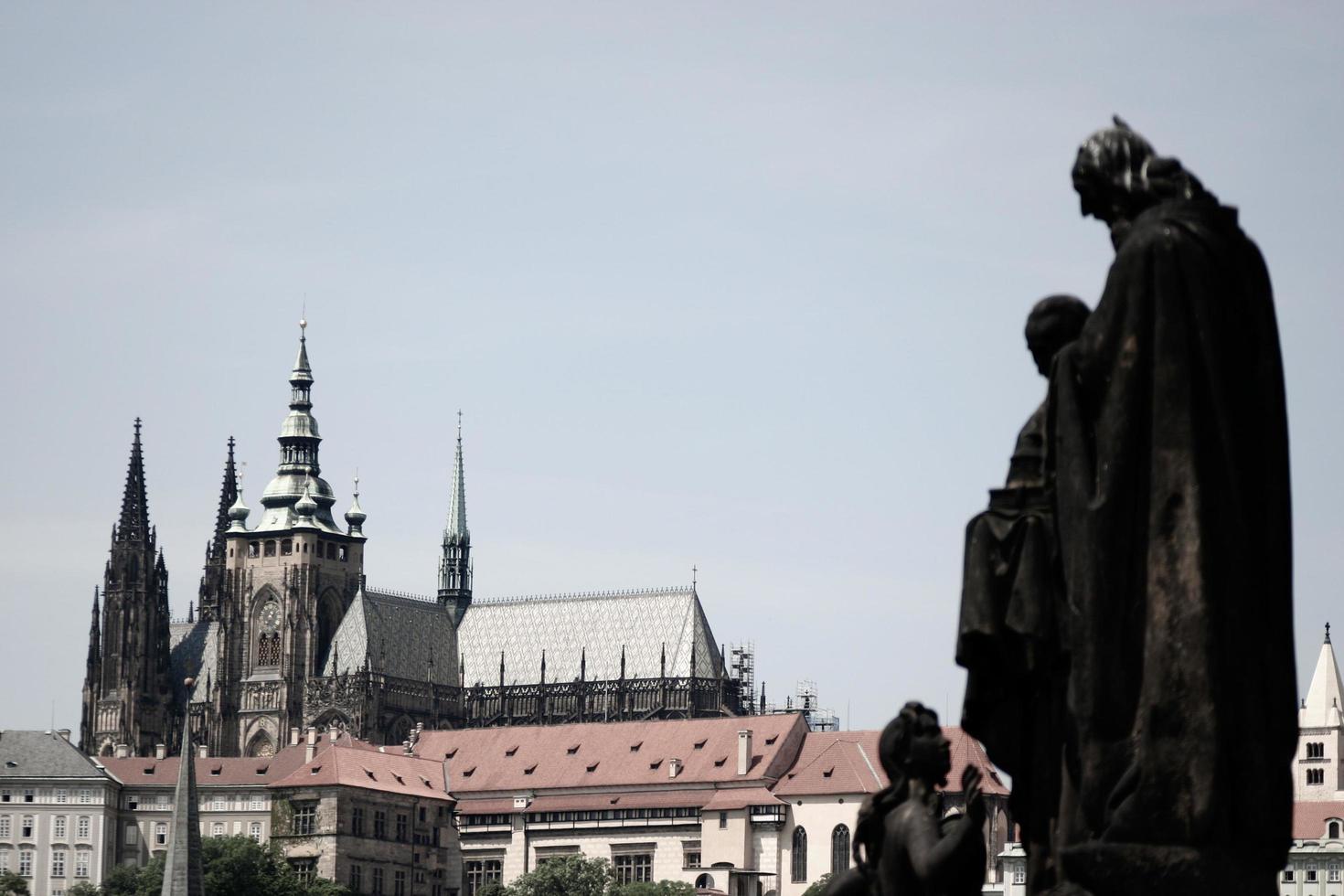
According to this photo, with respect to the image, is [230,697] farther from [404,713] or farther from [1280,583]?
[1280,583]

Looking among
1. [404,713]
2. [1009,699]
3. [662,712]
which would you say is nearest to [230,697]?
[404,713]

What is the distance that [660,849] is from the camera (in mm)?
168750

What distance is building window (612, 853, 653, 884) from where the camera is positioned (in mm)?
168125

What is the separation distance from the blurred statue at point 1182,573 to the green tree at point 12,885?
6293 inches

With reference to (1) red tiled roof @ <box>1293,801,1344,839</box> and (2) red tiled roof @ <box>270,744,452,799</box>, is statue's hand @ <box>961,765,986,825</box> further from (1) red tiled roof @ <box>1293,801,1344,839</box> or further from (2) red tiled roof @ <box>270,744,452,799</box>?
(2) red tiled roof @ <box>270,744,452,799</box>

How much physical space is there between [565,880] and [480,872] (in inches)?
502

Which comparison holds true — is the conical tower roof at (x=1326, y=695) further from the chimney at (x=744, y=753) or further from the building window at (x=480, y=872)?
the building window at (x=480, y=872)

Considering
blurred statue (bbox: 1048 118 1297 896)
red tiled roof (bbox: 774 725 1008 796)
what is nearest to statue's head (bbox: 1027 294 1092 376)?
blurred statue (bbox: 1048 118 1297 896)

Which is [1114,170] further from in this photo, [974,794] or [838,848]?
[838,848]

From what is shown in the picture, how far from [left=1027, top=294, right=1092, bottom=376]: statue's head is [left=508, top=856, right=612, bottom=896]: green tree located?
501 ft

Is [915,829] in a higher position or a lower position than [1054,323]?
lower

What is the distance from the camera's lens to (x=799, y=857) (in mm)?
160125

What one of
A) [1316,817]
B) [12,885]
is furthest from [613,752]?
[1316,817]

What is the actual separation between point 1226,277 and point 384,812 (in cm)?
16324
